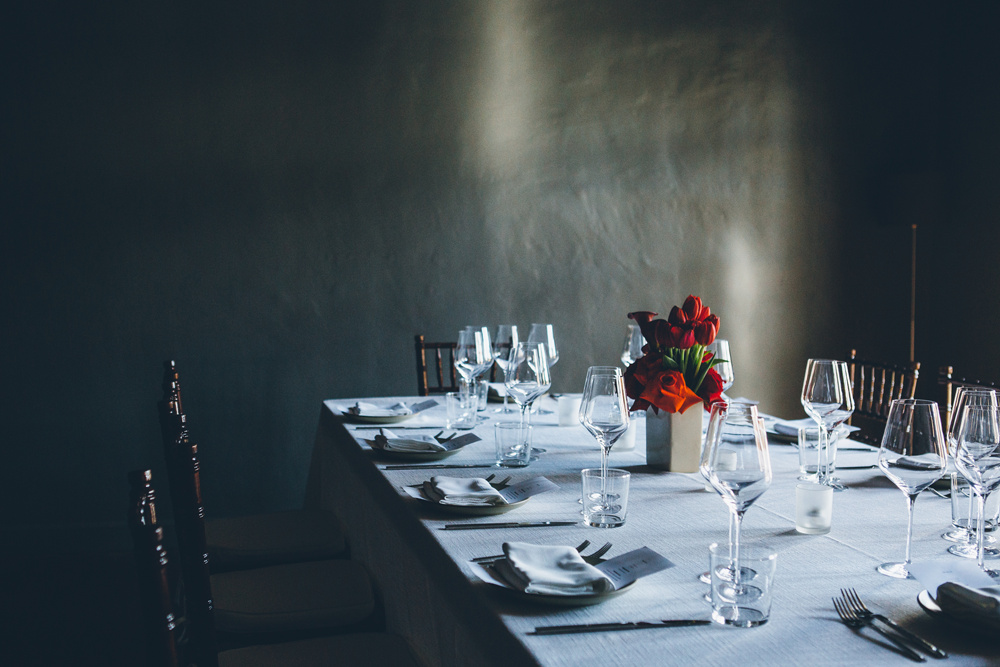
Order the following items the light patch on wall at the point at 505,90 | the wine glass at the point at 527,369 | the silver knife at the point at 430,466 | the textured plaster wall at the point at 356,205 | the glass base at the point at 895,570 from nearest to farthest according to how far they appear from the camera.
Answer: the glass base at the point at 895,570
the silver knife at the point at 430,466
the wine glass at the point at 527,369
the textured plaster wall at the point at 356,205
the light patch on wall at the point at 505,90

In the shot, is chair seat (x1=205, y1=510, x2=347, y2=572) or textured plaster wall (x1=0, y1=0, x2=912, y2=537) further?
textured plaster wall (x1=0, y1=0, x2=912, y2=537)

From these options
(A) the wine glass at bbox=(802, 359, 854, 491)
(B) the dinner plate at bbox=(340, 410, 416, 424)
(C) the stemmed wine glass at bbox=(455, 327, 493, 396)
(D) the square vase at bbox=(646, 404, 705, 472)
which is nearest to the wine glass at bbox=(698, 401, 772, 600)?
(A) the wine glass at bbox=(802, 359, 854, 491)

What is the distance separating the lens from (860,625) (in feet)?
3.18

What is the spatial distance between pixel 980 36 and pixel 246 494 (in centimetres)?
453

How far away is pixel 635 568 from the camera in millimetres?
1105

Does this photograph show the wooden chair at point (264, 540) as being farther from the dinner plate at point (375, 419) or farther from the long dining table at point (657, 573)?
the dinner plate at point (375, 419)

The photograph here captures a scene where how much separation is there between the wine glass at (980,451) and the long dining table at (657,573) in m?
0.14

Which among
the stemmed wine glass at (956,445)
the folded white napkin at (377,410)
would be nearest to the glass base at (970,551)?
the stemmed wine glass at (956,445)

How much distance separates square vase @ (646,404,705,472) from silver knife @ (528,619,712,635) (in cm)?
84

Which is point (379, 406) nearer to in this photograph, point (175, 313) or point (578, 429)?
point (578, 429)

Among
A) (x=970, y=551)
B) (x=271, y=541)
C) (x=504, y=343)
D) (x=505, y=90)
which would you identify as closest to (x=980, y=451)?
(x=970, y=551)

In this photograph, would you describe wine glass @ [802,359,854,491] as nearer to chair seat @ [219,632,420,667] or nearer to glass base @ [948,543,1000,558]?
glass base @ [948,543,1000,558]

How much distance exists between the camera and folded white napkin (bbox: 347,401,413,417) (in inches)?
97.9

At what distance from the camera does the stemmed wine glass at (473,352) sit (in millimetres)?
2428
